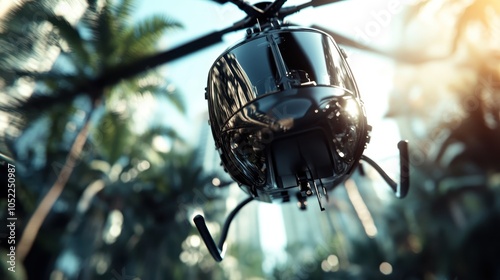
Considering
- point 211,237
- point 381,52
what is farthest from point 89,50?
point 211,237

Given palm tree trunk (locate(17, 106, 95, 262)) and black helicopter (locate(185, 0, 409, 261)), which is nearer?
black helicopter (locate(185, 0, 409, 261))

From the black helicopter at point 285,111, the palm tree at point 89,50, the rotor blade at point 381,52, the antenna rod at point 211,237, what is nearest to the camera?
the black helicopter at point 285,111

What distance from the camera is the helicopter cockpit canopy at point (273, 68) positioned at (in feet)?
4.33

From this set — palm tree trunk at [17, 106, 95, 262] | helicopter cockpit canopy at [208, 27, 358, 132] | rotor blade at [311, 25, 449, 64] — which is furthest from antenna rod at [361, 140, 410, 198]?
palm tree trunk at [17, 106, 95, 262]

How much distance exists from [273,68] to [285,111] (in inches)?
9.4

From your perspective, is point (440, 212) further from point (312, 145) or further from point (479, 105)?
point (312, 145)

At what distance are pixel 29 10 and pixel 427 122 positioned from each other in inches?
756

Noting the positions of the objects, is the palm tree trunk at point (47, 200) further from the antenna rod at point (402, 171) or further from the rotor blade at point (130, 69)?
the antenna rod at point (402, 171)

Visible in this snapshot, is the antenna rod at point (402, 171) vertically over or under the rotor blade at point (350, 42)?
under

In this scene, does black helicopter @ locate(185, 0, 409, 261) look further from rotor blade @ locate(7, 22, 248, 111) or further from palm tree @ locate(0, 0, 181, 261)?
palm tree @ locate(0, 0, 181, 261)

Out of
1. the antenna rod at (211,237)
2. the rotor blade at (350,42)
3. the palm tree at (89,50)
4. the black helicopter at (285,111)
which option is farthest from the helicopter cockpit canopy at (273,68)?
the palm tree at (89,50)

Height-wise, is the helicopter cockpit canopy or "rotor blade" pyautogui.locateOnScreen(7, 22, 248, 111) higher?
"rotor blade" pyautogui.locateOnScreen(7, 22, 248, 111)

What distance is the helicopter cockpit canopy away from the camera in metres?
1.32

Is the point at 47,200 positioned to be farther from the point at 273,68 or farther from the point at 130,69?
the point at 273,68
